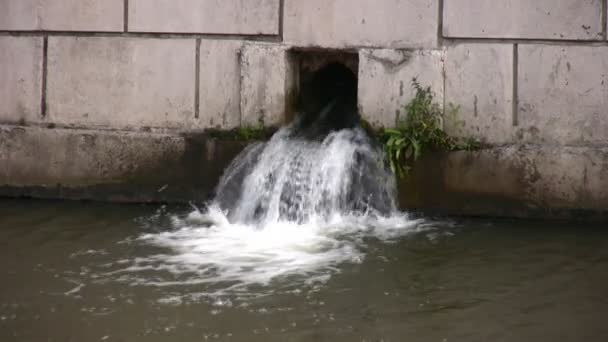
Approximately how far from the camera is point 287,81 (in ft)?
28.2

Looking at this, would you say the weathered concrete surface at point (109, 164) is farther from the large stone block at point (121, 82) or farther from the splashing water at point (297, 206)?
the splashing water at point (297, 206)

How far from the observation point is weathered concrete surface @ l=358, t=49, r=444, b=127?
821cm

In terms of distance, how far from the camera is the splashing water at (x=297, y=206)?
7223mm

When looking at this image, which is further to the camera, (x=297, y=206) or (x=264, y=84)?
(x=264, y=84)

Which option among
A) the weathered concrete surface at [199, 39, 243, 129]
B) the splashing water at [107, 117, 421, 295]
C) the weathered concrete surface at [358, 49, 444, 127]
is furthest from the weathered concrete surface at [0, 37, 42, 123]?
the weathered concrete surface at [358, 49, 444, 127]

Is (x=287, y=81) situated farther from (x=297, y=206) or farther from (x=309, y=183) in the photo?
(x=297, y=206)

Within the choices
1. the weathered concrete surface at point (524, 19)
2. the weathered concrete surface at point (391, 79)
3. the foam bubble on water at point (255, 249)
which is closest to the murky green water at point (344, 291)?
the foam bubble on water at point (255, 249)

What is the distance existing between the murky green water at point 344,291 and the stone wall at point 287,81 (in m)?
0.60

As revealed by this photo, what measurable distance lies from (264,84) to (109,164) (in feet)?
5.60

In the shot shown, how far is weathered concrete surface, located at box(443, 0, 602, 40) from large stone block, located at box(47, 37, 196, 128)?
2517 mm

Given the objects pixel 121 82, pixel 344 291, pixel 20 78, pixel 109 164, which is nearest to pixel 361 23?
pixel 121 82

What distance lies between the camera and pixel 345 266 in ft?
21.7

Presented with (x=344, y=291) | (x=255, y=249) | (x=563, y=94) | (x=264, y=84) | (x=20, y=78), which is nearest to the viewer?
(x=344, y=291)

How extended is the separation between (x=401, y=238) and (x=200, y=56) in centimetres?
273
